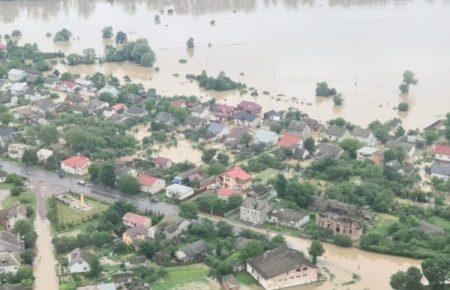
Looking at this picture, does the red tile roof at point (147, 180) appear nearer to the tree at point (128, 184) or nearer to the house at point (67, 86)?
the tree at point (128, 184)

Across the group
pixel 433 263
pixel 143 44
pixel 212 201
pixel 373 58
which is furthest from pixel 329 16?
pixel 433 263

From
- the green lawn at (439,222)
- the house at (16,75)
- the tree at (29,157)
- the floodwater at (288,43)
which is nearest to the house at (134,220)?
the tree at (29,157)

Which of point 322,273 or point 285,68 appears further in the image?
point 285,68

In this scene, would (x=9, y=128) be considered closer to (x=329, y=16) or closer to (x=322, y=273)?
(x=322, y=273)

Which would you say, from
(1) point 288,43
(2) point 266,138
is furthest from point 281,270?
(1) point 288,43

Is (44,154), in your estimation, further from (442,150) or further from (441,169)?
(442,150)
